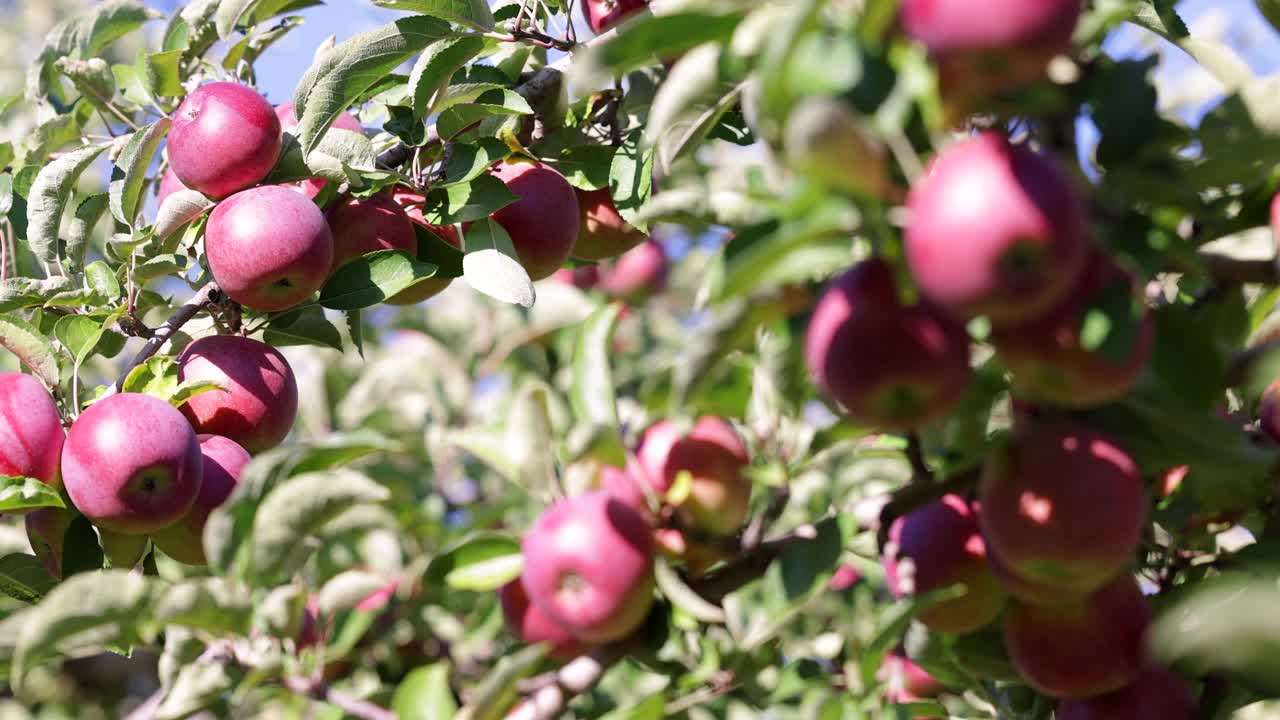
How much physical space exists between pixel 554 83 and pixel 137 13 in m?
1.06

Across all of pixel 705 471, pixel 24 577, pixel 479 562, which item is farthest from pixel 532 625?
pixel 24 577

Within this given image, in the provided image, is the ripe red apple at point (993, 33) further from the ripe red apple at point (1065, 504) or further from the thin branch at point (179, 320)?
the thin branch at point (179, 320)

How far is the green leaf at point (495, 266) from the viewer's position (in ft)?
5.30

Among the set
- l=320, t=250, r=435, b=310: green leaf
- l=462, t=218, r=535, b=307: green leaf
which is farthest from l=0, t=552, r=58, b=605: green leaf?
l=462, t=218, r=535, b=307: green leaf

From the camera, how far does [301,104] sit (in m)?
1.66

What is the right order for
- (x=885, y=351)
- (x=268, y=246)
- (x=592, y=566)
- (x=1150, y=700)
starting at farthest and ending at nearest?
(x=268, y=246) → (x=1150, y=700) → (x=592, y=566) → (x=885, y=351)

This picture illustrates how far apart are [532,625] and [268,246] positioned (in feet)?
2.36

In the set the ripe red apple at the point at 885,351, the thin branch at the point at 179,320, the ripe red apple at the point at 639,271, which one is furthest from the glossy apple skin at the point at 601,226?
the ripe red apple at the point at 639,271

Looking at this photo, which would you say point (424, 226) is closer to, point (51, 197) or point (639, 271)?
point (51, 197)

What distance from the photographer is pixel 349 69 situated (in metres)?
1.61

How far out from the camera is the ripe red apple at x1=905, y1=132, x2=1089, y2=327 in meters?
0.82

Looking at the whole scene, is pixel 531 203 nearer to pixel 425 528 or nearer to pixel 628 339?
pixel 425 528

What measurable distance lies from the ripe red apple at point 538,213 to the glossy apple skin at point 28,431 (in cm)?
77

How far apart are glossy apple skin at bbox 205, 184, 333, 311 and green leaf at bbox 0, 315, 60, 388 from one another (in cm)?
31
